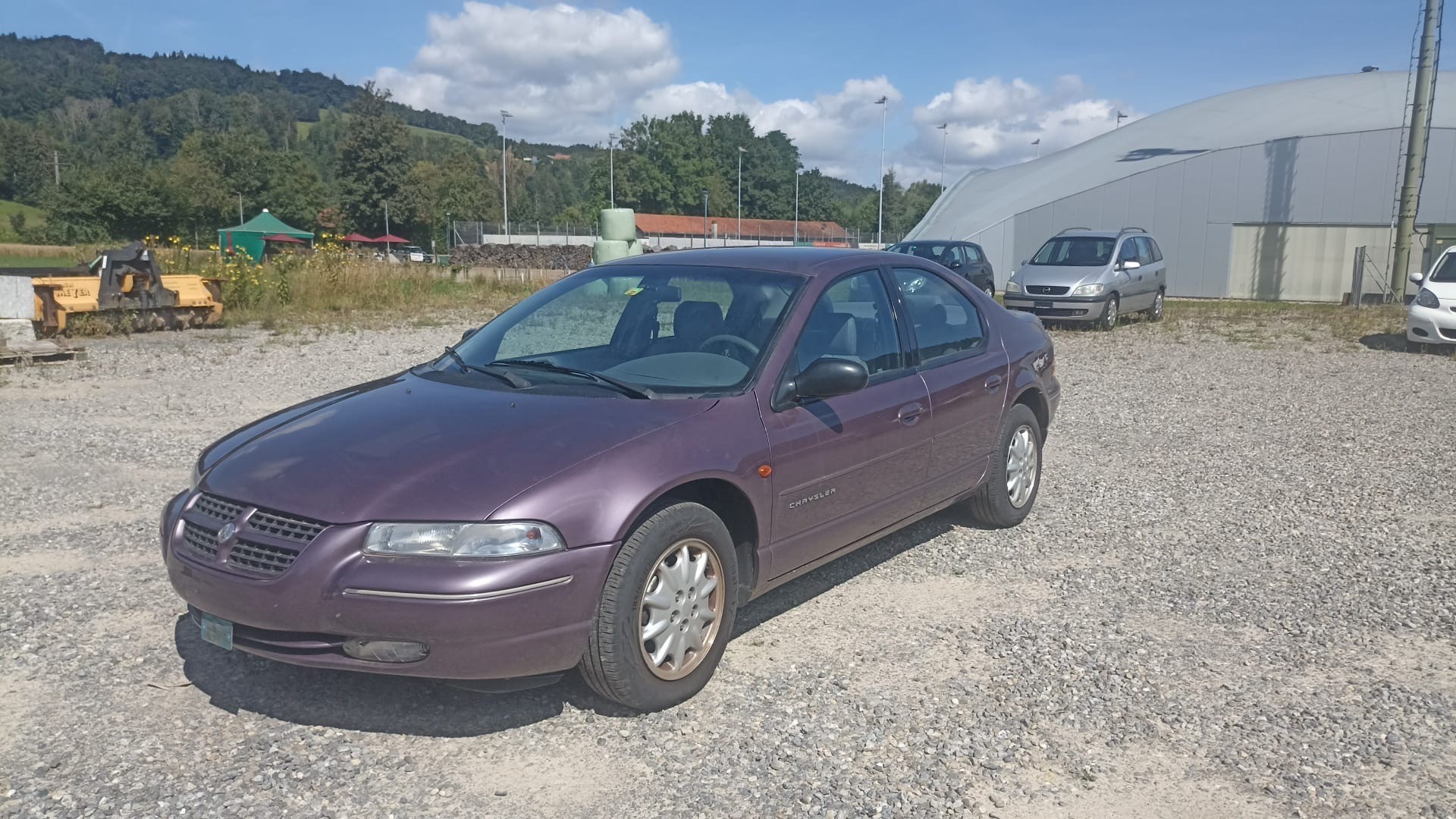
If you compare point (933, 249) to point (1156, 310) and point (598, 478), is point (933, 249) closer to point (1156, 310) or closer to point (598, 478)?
point (1156, 310)

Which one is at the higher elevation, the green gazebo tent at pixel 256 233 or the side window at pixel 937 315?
the green gazebo tent at pixel 256 233

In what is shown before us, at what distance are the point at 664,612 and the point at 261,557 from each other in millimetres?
1338

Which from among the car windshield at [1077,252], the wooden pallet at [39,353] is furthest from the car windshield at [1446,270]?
the wooden pallet at [39,353]

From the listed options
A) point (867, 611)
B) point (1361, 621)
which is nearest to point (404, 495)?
point (867, 611)

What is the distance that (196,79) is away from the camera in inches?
7554

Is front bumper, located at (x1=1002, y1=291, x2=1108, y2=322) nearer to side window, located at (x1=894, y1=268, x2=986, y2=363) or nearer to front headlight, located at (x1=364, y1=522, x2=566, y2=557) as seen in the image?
side window, located at (x1=894, y1=268, x2=986, y2=363)

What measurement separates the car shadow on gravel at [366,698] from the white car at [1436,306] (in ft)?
51.8

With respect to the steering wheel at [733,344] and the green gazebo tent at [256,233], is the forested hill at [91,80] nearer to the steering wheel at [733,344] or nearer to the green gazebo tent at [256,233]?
the green gazebo tent at [256,233]

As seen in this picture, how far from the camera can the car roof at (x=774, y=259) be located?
15.7 ft

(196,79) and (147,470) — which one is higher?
(196,79)

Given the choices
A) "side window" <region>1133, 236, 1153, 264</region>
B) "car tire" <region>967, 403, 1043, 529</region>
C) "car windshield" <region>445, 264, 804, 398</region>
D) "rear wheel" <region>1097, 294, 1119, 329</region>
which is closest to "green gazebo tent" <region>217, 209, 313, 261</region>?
"side window" <region>1133, 236, 1153, 264</region>

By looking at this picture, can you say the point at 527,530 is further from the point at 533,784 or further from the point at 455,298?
the point at 455,298

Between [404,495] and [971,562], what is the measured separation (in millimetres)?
3240

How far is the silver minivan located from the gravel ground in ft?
40.1
